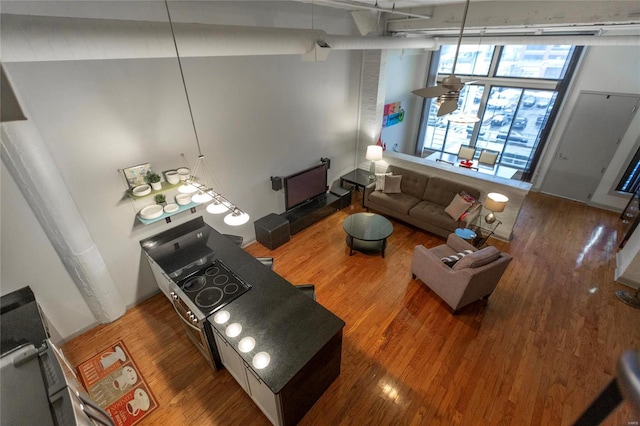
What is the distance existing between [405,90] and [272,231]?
17.3 ft

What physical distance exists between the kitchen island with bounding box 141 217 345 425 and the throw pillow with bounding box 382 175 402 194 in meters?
3.21

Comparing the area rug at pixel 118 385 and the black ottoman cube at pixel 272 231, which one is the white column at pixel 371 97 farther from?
the area rug at pixel 118 385

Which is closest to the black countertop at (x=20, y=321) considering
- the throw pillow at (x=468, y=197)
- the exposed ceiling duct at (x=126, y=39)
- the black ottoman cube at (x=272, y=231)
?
the exposed ceiling duct at (x=126, y=39)

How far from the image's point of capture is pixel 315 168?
5352 mm

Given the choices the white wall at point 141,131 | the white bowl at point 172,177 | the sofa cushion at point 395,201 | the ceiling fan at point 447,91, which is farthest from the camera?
the sofa cushion at point 395,201

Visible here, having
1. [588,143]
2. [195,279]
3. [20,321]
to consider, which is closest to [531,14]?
[588,143]

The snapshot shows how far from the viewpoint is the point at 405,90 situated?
7.45 m

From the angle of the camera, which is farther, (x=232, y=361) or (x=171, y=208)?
(x=171, y=208)

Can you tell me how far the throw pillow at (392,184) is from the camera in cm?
557

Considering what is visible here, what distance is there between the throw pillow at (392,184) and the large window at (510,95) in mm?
2445

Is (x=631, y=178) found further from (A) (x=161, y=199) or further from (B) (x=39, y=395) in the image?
(B) (x=39, y=395)

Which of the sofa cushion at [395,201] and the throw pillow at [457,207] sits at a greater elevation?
the throw pillow at [457,207]

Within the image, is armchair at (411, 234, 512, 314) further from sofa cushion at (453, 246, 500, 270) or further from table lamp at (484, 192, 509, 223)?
table lamp at (484, 192, 509, 223)

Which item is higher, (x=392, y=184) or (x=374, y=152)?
(x=374, y=152)
